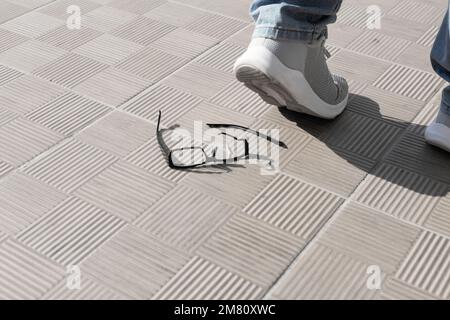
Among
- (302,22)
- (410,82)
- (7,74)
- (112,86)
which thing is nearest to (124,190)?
(112,86)

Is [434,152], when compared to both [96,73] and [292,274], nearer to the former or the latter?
[292,274]

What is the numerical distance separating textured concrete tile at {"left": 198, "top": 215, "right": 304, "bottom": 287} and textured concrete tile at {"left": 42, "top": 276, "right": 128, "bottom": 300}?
0.83 feet

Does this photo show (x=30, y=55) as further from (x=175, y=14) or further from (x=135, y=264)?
(x=135, y=264)

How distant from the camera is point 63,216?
1.75m

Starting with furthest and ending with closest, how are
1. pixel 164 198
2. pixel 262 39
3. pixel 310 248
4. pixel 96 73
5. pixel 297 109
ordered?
pixel 96 73 → pixel 297 109 → pixel 262 39 → pixel 164 198 → pixel 310 248

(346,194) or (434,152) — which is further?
(434,152)

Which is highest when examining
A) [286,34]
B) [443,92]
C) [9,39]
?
[286,34]

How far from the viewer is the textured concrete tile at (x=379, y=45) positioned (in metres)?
2.57

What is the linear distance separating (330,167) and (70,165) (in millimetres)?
787

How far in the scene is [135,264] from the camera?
1.61 metres

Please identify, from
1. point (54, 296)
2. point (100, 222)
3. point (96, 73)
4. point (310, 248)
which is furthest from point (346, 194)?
point (96, 73)

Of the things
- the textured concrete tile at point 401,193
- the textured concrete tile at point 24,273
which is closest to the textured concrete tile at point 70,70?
the textured concrete tile at point 24,273

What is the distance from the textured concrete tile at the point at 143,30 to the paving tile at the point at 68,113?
0.48 m

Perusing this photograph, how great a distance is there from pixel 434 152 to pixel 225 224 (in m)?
0.75
